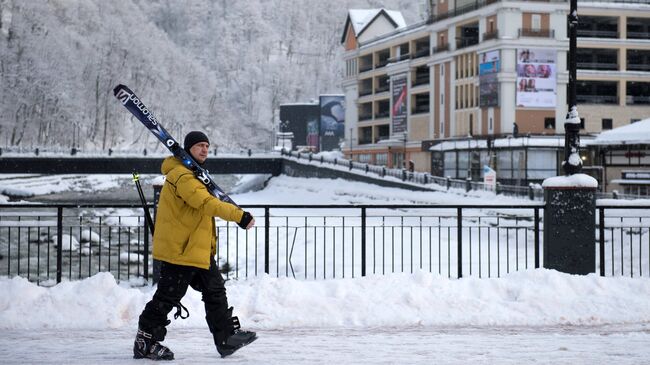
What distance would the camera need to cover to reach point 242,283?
33.6ft

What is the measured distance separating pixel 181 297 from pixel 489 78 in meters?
50.8

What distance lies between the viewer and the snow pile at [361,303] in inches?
360

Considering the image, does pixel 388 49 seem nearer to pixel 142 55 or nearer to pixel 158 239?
pixel 142 55

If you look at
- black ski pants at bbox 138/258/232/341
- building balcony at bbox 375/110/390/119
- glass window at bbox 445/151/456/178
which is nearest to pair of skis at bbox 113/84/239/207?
black ski pants at bbox 138/258/232/341

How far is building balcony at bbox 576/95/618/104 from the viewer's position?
57250 millimetres

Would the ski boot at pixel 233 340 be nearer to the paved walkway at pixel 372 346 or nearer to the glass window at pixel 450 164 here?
the paved walkway at pixel 372 346

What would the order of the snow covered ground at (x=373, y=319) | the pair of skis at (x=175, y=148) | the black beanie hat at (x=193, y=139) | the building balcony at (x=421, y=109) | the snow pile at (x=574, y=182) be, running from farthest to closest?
the building balcony at (x=421, y=109)
the snow pile at (x=574, y=182)
the snow covered ground at (x=373, y=319)
the black beanie hat at (x=193, y=139)
the pair of skis at (x=175, y=148)

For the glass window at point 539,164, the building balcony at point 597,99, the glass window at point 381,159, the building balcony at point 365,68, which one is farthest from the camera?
the building balcony at point 365,68

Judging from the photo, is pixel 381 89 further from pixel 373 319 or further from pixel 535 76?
pixel 373 319

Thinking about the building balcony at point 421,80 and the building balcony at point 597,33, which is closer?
the building balcony at point 597,33

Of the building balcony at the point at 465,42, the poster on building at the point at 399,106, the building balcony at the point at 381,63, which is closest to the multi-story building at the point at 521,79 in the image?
the building balcony at the point at 465,42

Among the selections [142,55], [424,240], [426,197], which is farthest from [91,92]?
[424,240]

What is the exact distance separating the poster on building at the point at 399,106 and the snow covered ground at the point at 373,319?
62.1 m

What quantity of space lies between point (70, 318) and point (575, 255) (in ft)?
22.3
